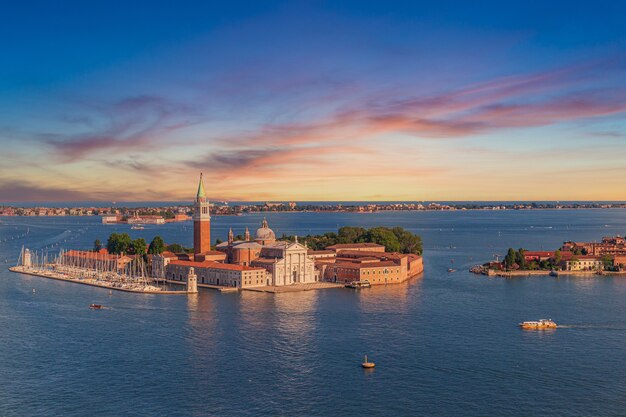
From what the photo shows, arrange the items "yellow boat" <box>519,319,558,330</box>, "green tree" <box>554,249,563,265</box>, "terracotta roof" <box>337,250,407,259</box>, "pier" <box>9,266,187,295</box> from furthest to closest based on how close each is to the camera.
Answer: "green tree" <box>554,249,563,265</box>
"terracotta roof" <box>337,250,407,259</box>
"pier" <box>9,266,187,295</box>
"yellow boat" <box>519,319,558,330</box>

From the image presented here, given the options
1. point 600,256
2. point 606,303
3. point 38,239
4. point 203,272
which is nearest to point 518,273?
point 600,256

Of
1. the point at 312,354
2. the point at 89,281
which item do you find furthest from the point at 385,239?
Result: the point at 312,354

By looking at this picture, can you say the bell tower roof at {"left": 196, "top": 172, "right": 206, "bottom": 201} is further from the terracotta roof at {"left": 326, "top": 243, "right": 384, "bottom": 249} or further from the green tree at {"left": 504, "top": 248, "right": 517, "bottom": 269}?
the green tree at {"left": 504, "top": 248, "right": 517, "bottom": 269}

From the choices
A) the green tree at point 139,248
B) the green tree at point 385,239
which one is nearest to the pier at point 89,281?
the green tree at point 139,248

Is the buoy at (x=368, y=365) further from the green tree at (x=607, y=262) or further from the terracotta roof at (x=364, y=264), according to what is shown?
the green tree at (x=607, y=262)

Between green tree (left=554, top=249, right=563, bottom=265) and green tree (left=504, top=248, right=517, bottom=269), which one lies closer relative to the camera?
green tree (left=504, top=248, right=517, bottom=269)

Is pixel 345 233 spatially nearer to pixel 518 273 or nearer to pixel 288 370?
pixel 518 273

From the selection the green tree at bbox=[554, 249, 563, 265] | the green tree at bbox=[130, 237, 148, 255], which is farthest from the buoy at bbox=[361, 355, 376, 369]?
the green tree at bbox=[130, 237, 148, 255]

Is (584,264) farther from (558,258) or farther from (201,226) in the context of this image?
(201,226)

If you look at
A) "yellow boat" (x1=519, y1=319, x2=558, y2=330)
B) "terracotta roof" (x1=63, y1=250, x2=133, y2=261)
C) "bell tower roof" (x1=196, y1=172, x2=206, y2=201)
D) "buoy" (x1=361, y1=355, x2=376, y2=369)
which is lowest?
"buoy" (x1=361, y1=355, x2=376, y2=369)
